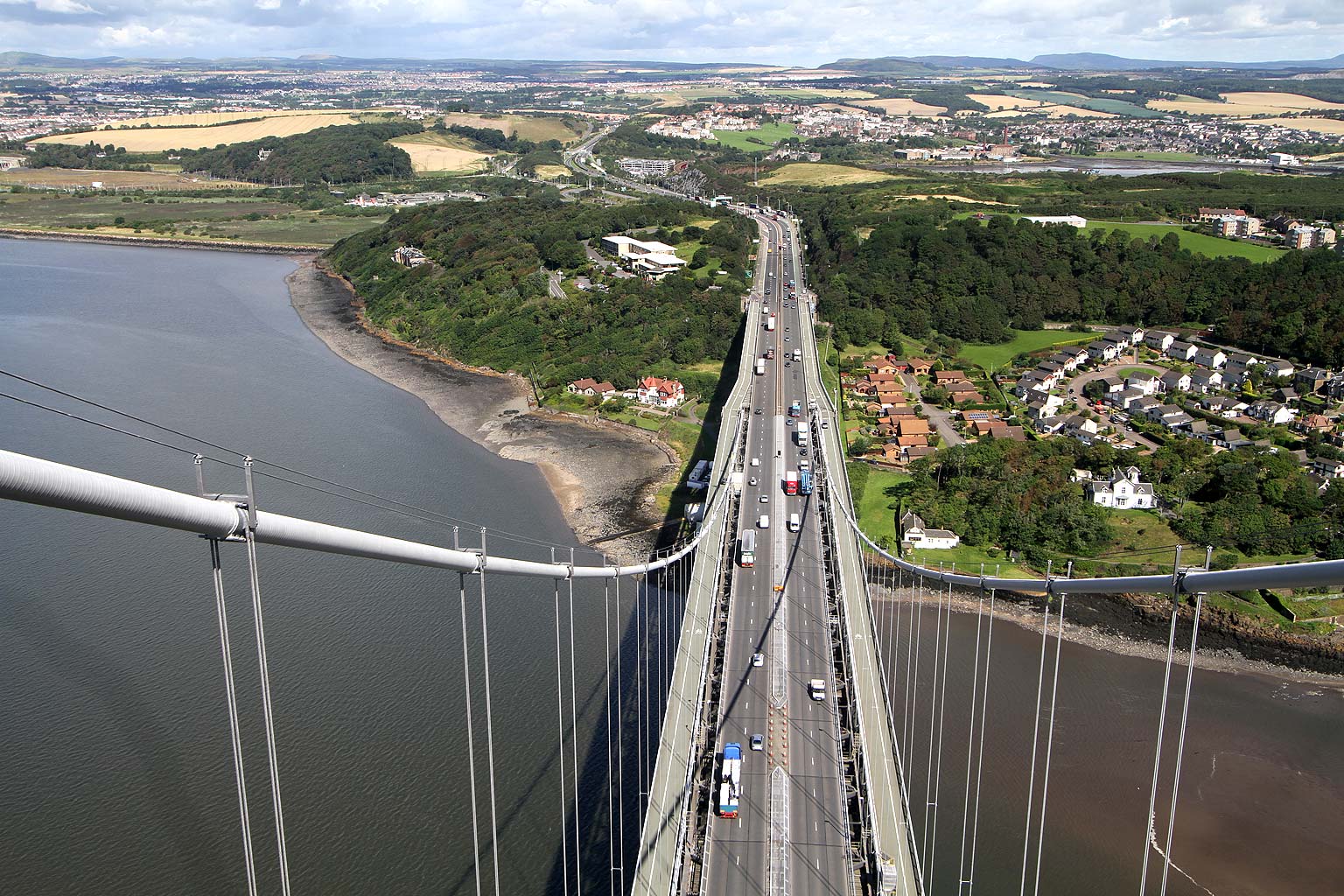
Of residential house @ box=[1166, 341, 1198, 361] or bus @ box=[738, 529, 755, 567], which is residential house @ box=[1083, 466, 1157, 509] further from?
residential house @ box=[1166, 341, 1198, 361]

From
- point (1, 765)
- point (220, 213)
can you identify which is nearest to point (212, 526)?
point (1, 765)

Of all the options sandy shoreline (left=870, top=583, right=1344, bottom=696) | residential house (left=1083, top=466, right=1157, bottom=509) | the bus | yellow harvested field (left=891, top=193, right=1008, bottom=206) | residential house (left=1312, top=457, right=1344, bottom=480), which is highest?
yellow harvested field (left=891, top=193, right=1008, bottom=206)

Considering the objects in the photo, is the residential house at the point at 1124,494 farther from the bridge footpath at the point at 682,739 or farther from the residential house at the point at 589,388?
the residential house at the point at 589,388

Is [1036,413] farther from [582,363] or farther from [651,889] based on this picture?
[651,889]

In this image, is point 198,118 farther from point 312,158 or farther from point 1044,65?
point 1044,65

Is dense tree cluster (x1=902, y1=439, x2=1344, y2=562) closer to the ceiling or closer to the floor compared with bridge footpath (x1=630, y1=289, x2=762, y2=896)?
closer to the floor

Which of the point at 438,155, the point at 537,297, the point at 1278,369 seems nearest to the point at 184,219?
the point at 438,155

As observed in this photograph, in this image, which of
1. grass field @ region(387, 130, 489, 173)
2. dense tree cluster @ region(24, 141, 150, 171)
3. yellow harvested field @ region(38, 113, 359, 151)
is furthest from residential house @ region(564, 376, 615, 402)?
yellow harvested field @ region(38, 113, 359, 151)

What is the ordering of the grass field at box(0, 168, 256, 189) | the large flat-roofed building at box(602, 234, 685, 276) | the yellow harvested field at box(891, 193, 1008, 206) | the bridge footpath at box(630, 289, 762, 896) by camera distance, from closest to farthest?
the bridge footpath at box(630, 289, 762, 896) → the large flat-roofed building at box(602, 234, 685, 276) → the yellow harvested field at box(891, 193, 1008, 206) → the grass field at box(0, 168, 256, 189)
